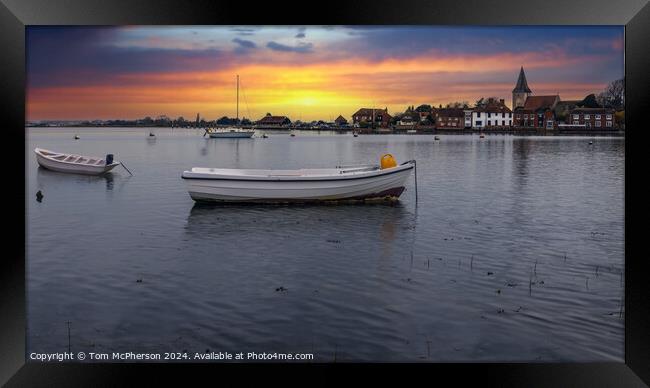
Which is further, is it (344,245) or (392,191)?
(392,191)

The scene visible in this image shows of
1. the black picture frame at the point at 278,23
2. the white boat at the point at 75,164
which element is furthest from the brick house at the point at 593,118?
the black picture frame at the point at 278,23

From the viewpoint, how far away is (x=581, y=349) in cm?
903

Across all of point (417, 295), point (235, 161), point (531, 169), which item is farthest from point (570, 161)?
point (417, 295)

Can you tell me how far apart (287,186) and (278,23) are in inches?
478

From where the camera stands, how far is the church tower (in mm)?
40369

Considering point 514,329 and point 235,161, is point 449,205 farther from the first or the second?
point 235,161

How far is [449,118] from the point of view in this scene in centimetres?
7256

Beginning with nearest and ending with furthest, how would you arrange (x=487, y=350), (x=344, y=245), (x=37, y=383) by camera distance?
1. (x=37, y=383)
2. (x=487, y=350)
3. (x=344, y=245)

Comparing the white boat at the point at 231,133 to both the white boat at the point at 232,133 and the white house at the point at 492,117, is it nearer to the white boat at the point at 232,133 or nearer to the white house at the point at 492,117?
the white boat at the point at 232,133

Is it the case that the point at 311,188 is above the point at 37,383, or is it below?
above

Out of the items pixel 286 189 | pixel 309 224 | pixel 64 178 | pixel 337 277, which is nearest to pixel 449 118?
pixel 64 178

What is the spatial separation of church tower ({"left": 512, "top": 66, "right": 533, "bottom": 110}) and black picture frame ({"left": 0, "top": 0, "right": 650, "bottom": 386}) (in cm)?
3124

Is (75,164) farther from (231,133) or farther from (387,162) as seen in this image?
(231,133)

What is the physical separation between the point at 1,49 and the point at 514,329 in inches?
304
